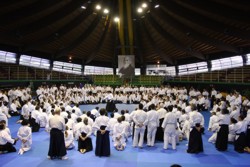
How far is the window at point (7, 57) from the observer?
28666mm

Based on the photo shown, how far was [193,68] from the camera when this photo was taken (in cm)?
3484

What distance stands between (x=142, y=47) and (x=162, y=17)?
943cm

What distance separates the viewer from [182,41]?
2930 centimetres

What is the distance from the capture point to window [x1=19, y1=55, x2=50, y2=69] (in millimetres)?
31469

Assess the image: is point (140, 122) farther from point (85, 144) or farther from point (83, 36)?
point (83, 36)

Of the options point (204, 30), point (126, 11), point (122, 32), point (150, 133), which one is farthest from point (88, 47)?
point (150, 133)

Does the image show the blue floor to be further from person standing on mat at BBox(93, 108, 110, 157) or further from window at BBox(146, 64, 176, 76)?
window at BBox(146, 64, 176, 76)

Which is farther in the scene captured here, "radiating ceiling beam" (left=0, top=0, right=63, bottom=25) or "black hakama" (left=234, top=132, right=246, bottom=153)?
"radiating ceiling beam" (left=0, top=0, right=63, bottom=25)

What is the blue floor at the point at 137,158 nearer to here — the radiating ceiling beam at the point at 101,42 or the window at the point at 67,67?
the radiating ceiling beam at the point at 101,42

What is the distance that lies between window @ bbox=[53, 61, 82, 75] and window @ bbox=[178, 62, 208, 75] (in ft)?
52.4

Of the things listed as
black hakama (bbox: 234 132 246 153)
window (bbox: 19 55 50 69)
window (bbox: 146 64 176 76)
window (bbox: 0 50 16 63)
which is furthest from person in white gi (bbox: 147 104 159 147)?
window (bbox: 146 64 176 76)

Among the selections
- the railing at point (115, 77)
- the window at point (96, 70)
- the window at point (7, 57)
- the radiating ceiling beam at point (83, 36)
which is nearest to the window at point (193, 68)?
the railing at point (115, 77)

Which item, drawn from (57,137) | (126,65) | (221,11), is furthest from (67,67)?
(57,137)

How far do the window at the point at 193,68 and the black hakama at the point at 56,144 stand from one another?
28.6 metres
